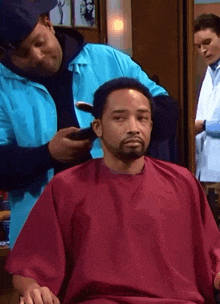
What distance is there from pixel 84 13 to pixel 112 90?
1.54 m

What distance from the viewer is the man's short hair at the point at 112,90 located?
1.39 metres

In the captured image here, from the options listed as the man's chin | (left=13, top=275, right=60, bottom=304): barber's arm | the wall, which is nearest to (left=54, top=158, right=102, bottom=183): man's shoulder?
the man's chin

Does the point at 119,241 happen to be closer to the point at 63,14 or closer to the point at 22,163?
the point at 22,163

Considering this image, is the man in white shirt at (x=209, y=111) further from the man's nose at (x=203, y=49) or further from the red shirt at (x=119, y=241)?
the red shirt at (x=119, y=241)

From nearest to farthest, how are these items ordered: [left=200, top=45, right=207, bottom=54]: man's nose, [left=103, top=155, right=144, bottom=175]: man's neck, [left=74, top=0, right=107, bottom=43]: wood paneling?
[left=103, top=155, right=144, bottom=175]: man's neck < [left=74, top=0, right=107, bottom=43]: wood paneling < [left=200, top=45, right=207, bottom=54]: man's nose

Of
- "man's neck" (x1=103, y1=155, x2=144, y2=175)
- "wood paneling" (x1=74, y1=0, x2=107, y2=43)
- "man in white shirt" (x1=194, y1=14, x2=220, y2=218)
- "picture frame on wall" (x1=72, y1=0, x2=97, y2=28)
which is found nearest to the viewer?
"man's neck" (x1=103, y1=155, x2=144, y2=175)

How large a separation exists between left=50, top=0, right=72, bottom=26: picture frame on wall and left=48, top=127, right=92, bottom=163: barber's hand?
1430 mm

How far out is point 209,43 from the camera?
296 cm

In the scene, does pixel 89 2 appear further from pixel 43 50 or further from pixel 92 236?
pixel 92 236

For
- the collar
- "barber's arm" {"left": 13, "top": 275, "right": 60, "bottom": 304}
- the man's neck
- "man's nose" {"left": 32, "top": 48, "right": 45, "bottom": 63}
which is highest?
"man's nose" {"left": 32, "top": 48, "right": 45, "bottom": 63}

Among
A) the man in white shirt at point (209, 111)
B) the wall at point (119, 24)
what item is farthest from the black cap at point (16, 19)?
the man in white shirt at point (209, 111)

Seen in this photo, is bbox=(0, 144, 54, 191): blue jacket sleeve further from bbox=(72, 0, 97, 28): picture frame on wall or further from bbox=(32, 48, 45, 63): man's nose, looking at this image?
bbox=(72, 0, 97, 28): picture frame on wall

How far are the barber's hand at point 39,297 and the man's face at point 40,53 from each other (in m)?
0.61

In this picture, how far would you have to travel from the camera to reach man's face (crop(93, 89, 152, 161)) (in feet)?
4.30
